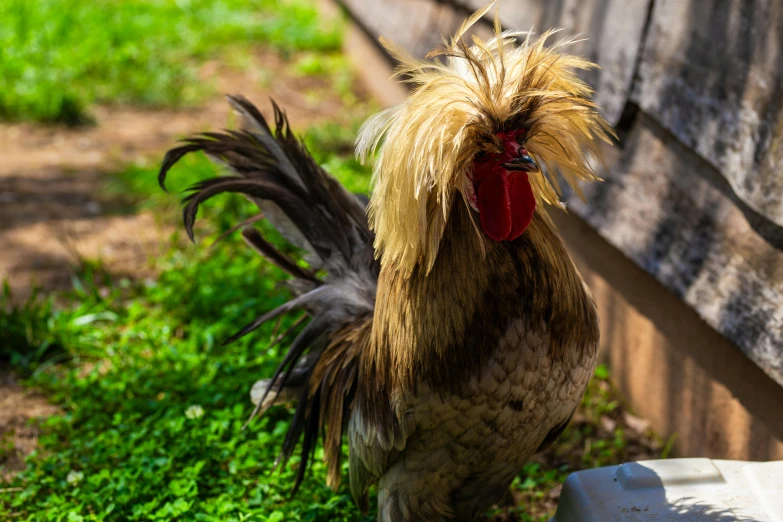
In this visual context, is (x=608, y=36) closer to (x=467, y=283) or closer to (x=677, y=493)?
(x=467, y=283)

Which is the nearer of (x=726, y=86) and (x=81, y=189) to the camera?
(x=726, y=86)

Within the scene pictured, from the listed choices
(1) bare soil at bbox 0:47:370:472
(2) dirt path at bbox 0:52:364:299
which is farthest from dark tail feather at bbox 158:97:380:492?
(2) dirt path at bbox 0:52:364:299

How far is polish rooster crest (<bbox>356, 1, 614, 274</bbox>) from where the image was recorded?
196 centimetres

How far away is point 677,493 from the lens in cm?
223

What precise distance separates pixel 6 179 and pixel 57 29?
105 inches

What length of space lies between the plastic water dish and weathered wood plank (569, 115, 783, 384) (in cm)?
37

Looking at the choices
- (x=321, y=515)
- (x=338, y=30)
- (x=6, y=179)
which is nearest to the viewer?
(x=321, y=515)

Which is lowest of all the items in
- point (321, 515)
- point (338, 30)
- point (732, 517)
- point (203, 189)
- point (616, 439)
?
point (321, 515)

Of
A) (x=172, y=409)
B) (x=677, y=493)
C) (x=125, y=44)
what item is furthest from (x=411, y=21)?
(x=677, y=493)

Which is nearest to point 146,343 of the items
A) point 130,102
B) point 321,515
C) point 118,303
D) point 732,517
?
point 118,303

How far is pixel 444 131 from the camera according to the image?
195 centimetres

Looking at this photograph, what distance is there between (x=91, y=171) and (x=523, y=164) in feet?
15.1

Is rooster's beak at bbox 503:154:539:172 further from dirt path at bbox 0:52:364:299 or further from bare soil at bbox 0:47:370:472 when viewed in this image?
dirt path at bbox 0:52:364:299

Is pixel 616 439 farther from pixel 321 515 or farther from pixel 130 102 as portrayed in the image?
pixel 130 102
